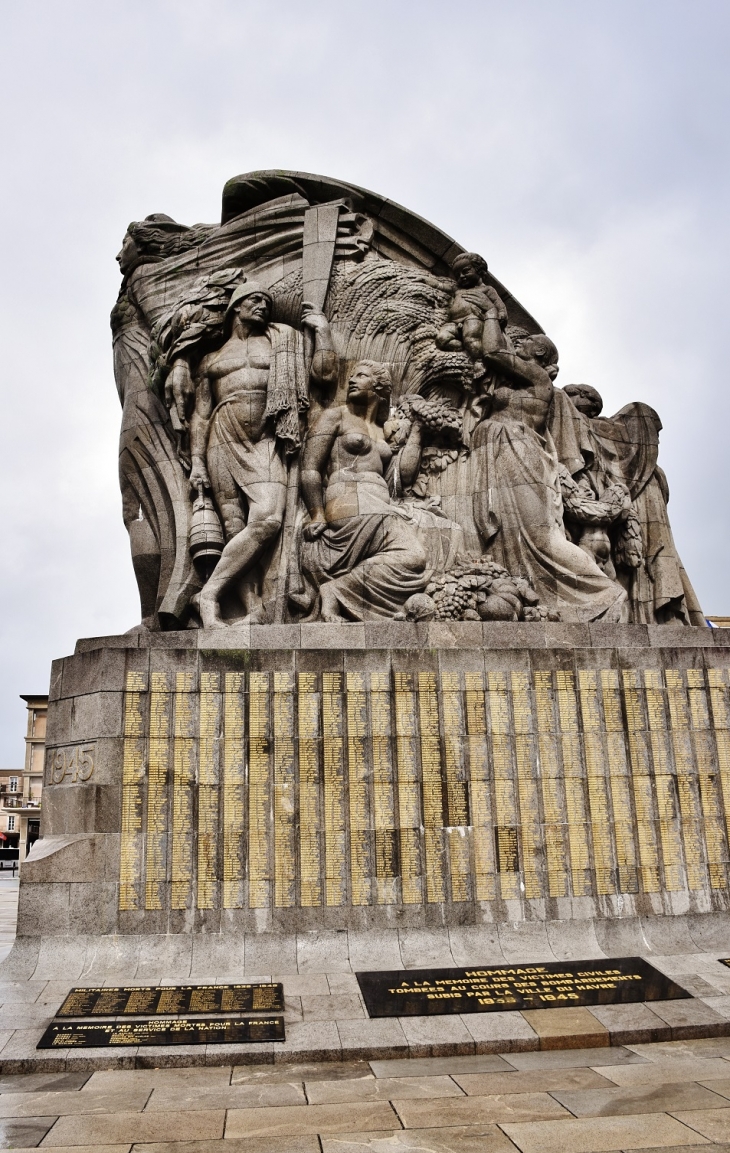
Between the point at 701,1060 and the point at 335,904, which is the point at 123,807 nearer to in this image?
the point at 335,904

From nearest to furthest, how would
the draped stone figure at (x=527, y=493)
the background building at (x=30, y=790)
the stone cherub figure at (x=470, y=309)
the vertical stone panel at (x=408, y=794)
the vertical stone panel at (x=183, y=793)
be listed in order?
the vertical stone panel at (x=183, y=793) → the vertical stone panel at (x=408, y=794) → the draped stone figure at (x=527, y=493) → the stone cherub figure at (x=470, y=309) → the background building at (x=30, y=790)

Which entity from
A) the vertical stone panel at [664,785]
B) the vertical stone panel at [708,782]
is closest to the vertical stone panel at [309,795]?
the vertical stone panel at [664,785]

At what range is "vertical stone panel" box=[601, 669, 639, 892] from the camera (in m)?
8.51

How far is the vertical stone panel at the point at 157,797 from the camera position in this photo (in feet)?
25.8

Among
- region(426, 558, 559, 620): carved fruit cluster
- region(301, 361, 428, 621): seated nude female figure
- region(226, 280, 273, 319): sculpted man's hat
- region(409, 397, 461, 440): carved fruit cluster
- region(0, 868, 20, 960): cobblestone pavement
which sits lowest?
region(0, 868, 20, 960): cobblestone pavement

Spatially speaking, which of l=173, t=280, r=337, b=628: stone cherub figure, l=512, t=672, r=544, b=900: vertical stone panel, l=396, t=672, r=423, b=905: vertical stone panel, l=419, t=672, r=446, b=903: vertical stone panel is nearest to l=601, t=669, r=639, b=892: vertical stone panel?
l=512, t=672, r=544, b=900: vertical stone panel

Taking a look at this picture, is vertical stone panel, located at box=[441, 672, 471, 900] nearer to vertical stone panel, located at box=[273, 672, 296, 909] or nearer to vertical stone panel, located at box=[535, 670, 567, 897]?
vertical stone panel, located at box=[535, 670, 567, 897]

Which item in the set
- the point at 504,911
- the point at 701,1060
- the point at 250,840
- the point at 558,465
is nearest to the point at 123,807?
the point at 250,840

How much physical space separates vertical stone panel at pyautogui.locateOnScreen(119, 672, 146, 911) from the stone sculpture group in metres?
1.31

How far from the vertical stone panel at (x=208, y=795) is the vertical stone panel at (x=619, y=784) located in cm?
379

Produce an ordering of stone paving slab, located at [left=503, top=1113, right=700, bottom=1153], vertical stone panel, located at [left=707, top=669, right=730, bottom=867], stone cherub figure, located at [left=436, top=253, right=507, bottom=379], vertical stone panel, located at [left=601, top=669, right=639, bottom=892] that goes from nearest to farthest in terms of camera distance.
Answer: stone paving slab, located at [left=503, top=1113, right=700, bottom=1153], vertical stone panel, located at [left=601, top=669, right=639, bottom=892], vertical stone panel, located at [left=707, top=669, right=730, bottom=867], stone cherub figure, located at [left=436, top=253, right=507, bottom=379]

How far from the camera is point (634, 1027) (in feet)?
21.0

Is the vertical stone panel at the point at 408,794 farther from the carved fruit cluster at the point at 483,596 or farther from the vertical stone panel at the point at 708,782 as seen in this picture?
the vertical stone panel at the point at 708,782

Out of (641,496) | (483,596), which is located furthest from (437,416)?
(641,496)
